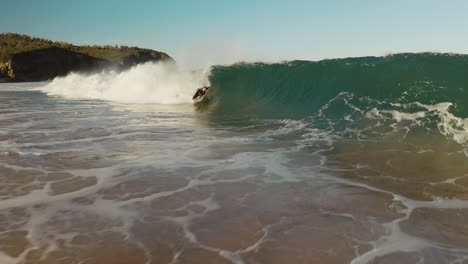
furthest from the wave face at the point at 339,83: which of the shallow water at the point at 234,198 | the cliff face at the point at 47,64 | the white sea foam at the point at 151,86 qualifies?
the cliff face at the point at 47,64

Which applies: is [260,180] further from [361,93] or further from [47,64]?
[47,64]

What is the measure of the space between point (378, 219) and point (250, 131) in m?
8.00

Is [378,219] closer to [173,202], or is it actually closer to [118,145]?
[173,202]

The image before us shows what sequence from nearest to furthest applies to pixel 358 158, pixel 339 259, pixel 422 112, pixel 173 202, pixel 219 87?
pixel 339 259, pixel 173 202, pixel 358 158, pixel 422 112, pixel 219 87

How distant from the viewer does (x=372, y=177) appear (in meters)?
7.91

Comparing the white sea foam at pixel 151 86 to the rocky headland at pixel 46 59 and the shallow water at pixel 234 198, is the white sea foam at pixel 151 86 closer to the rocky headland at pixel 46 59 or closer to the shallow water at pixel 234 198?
the shallow water at pixel 234 198

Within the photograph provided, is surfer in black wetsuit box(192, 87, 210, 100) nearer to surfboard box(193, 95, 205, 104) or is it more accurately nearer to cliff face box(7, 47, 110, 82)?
surfboard box(193, 95, 205, 104)

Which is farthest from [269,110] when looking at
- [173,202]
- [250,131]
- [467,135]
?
[173,202]

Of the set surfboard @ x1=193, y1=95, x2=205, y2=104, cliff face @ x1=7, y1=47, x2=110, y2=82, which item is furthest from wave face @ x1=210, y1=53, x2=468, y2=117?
cliff face @ x1=7, y1=47, x2=110, y2=82

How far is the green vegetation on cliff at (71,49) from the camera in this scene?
83.0m

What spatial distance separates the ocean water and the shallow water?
0.03m

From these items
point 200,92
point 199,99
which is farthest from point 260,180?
point 200,92

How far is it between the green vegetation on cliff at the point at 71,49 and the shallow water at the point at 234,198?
259 ft

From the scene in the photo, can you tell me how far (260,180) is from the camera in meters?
7.71
